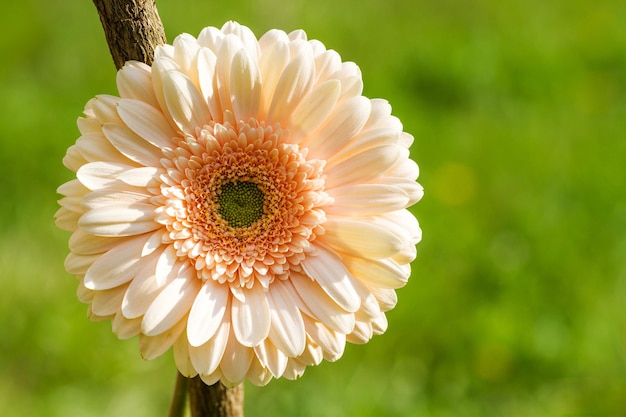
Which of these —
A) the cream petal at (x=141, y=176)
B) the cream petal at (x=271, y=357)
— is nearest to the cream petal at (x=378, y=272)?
the cream petal at (x=271, y=357)

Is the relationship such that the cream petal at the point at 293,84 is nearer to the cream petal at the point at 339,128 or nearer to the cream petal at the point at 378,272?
the cream petal at the point at 339,128

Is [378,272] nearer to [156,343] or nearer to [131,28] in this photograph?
[156,343]

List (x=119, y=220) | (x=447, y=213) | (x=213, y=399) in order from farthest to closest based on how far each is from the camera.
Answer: (x=447, y=213)
(x=213, y=399)
(x=119, y=220)

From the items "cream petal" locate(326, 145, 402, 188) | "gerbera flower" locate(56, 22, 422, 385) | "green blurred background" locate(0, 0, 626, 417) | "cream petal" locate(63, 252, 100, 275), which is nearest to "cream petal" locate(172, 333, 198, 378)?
"gerbera flower" locate(56, 22, 422, 385)

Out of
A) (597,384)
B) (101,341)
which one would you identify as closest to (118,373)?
(101,341)

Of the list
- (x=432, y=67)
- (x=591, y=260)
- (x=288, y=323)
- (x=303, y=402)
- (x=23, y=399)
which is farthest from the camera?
(x=432, y=67)

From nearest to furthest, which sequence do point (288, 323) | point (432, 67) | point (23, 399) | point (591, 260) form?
point (288, 323), point (23, 399), point (591, 260), point (432, 67)

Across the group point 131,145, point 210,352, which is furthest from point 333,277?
point 131,145

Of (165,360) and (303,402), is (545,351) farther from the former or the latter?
(165,360)
